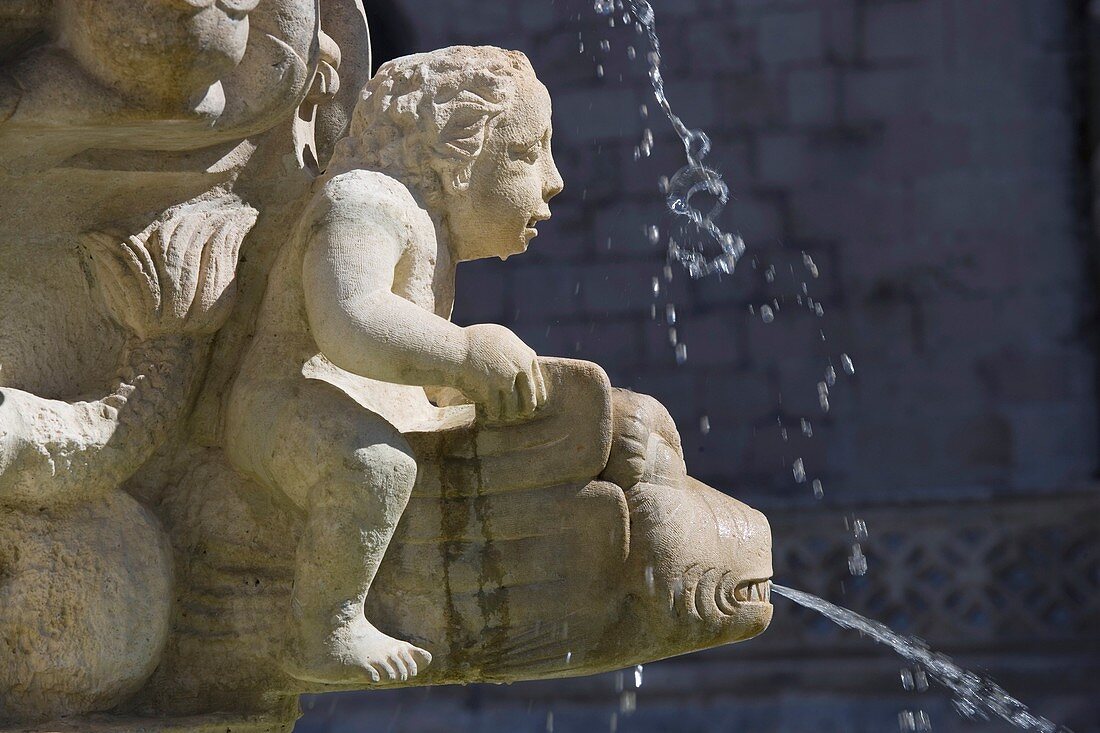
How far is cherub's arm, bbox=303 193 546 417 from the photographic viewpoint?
5.80 ft

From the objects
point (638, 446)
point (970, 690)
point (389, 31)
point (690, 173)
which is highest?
point (638, 446)

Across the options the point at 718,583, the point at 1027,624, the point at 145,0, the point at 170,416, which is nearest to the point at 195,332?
the point at 170,416

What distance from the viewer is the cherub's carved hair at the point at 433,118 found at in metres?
1.92

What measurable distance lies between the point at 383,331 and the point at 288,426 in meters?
0.17

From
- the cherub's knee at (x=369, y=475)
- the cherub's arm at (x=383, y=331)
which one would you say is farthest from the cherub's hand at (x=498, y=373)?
the cherub's knee at (x=369, y=475)

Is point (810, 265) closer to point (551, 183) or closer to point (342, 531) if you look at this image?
point (551, 183)

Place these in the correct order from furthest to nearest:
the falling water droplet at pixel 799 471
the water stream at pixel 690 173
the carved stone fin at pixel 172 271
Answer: the water stream at pixel 690 173 → the falling water droplet at pixel 799 471 → the carved stone fin at pixel 172 271

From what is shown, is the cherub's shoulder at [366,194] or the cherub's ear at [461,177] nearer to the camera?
the cherub's shoulder at [366,194]

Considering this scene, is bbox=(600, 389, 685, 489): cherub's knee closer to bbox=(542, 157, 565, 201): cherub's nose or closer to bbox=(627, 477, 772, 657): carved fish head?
bbox=(627, 477, 772, 657): carved fish head

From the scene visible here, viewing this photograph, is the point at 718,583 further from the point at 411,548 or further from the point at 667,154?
the point at 667,154

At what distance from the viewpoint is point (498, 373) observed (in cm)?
180

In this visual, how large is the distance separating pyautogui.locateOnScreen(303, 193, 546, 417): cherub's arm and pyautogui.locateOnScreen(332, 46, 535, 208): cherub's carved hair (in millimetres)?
111

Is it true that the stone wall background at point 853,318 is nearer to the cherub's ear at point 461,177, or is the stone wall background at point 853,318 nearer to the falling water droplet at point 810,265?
the falling water droplet at point 810,265

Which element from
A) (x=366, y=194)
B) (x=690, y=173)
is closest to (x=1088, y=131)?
(x=690, y=173)
